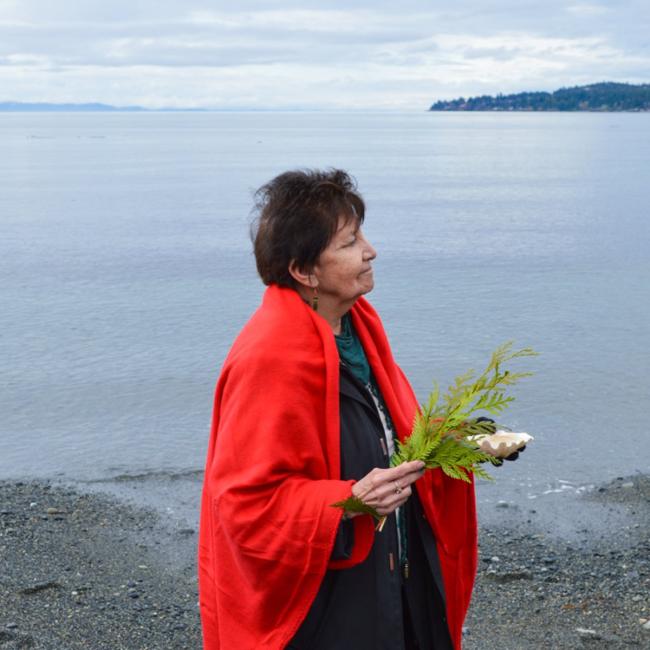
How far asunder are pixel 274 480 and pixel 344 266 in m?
0.66

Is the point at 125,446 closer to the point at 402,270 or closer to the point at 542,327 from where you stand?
the point at 542,327

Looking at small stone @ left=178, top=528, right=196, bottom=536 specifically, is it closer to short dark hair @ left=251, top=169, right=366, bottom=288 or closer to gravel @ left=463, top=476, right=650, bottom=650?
gravel @ left=463, top=476, right=650, bottom=650

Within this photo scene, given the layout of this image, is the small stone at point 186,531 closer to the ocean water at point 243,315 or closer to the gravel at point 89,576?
the gravel at point 89,576

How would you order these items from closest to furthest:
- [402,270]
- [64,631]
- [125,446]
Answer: [64,631]
[125,446]
[402,270]

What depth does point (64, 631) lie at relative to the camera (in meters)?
6.18

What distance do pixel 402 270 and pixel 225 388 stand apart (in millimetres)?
21607

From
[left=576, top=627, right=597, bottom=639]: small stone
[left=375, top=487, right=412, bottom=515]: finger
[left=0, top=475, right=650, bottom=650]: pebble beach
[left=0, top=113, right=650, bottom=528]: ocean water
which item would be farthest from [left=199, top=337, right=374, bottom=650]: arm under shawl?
[left=0, top=113, right=650, bottom=528]: ocean water

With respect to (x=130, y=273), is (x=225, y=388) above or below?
above

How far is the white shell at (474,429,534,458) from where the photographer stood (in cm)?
310

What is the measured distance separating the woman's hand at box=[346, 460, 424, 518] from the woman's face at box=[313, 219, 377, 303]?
548 millimetres

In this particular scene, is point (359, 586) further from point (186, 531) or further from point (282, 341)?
point (186, 531)

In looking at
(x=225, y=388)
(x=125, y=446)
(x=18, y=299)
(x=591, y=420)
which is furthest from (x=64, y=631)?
(x=18, y=299)

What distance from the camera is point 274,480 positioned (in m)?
2.76

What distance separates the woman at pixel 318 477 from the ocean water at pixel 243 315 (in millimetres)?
6406
